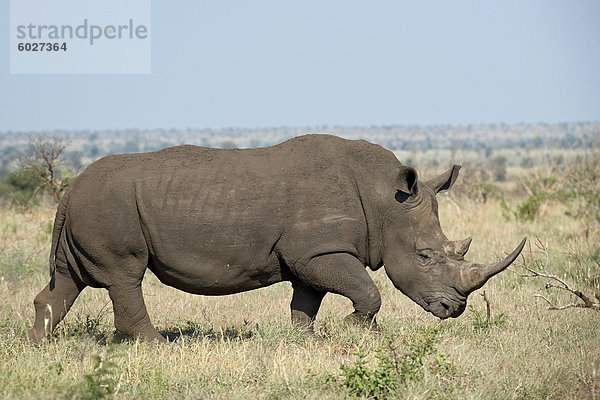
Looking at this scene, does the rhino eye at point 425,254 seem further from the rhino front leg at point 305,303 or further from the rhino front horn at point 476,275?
the rhino front leg at point 305,303

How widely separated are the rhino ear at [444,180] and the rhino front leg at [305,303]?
145cm

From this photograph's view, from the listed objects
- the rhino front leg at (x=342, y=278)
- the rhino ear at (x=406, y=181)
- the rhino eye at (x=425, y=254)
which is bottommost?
the rhino front leg at (x=342, y=278)

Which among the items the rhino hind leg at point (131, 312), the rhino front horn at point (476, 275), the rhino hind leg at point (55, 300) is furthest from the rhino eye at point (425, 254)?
the rhino hind leg at point (55, 300)

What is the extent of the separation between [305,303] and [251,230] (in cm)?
106

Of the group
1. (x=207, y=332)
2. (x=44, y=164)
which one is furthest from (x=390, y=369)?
(x=44, y=164)

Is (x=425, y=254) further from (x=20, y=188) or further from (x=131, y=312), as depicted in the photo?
(x=20, y=188)

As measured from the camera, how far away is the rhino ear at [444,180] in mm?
7428

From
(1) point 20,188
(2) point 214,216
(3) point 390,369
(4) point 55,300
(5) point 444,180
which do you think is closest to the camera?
(3) point 390,369

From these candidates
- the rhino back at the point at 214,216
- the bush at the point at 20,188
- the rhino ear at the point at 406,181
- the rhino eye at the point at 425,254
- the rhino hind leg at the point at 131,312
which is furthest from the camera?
the bush at the point at 20,188

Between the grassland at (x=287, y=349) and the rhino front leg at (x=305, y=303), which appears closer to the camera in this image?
the grassland at (x=287, y=349)

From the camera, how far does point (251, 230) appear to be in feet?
21.6

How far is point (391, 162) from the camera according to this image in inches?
279

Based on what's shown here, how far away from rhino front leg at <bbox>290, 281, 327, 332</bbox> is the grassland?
0.13 meters

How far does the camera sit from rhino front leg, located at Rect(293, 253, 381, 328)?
6.61 m
